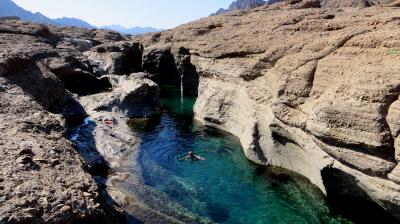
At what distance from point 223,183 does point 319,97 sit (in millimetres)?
6681

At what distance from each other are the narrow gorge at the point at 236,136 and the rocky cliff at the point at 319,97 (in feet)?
0.22

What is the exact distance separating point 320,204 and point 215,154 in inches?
336

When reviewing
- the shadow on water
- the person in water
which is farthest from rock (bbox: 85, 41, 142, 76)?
the person in water

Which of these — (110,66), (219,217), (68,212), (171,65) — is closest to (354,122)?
(219,217)

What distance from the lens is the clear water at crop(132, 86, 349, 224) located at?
685 inches

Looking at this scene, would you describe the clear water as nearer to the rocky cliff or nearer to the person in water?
the person in water

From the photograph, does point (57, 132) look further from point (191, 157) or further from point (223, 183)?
point (191, 157)

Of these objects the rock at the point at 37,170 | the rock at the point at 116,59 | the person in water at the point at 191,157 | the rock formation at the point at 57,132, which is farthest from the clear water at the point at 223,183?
the rock at the point at 116,59

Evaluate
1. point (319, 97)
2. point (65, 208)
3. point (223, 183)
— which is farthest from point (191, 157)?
point (65, 208)

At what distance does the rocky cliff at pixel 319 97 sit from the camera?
1456 cm

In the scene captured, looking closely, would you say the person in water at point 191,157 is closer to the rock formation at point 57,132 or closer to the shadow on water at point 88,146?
the rock formation at point 57,132

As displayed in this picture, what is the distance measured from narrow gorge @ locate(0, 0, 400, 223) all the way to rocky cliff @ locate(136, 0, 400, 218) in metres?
0.07

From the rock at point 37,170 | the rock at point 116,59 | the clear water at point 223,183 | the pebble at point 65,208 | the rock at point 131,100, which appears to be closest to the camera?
the rock at point 37,170

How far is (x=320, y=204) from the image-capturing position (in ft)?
58.5
